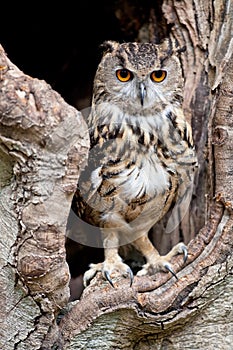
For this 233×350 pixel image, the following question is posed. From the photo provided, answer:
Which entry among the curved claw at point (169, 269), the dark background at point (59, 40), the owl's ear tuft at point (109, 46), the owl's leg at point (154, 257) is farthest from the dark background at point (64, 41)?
the curved claw at point (169, 269)

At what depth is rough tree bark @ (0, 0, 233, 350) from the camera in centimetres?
169

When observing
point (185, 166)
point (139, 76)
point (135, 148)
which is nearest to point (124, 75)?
point (139, 76)

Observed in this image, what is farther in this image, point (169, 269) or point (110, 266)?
point (110, 266)

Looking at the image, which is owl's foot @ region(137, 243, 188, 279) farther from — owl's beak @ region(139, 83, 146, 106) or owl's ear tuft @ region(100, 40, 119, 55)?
owl's ear tuft @ region(100, 40, 119, 55)

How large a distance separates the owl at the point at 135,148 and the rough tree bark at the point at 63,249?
142 millimetres

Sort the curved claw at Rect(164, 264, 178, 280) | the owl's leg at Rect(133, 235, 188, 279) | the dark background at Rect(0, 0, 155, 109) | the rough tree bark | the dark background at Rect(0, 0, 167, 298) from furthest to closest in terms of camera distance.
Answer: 1. the dark background at Rect(0, 0, 155, 109)
2. the dark background at Rect(0, 0, 167, 298)
3. the owl's leg at Rect(133, 235, 188, 279)
4. the curved claw at Rect(164, 264, 178, 280)
5. the rough tree bark

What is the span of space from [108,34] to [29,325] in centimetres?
184

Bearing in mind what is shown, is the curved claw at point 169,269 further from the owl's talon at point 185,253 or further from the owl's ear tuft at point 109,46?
the owl's ear tuft at point 109,46

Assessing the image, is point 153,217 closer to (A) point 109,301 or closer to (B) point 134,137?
(B) point 134,137

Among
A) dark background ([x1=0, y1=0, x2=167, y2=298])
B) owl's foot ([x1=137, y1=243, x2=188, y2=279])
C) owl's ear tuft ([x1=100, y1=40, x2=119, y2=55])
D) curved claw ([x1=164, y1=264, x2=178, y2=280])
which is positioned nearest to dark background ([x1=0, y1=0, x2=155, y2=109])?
dark background ([x1=0, y1=0, x2=167, y2=298])

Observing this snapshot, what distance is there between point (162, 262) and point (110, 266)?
197 mm

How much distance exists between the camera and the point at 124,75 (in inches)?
90.0

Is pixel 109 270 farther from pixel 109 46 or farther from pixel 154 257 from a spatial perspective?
pixel 109 46

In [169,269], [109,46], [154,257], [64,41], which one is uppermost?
[109,46]
